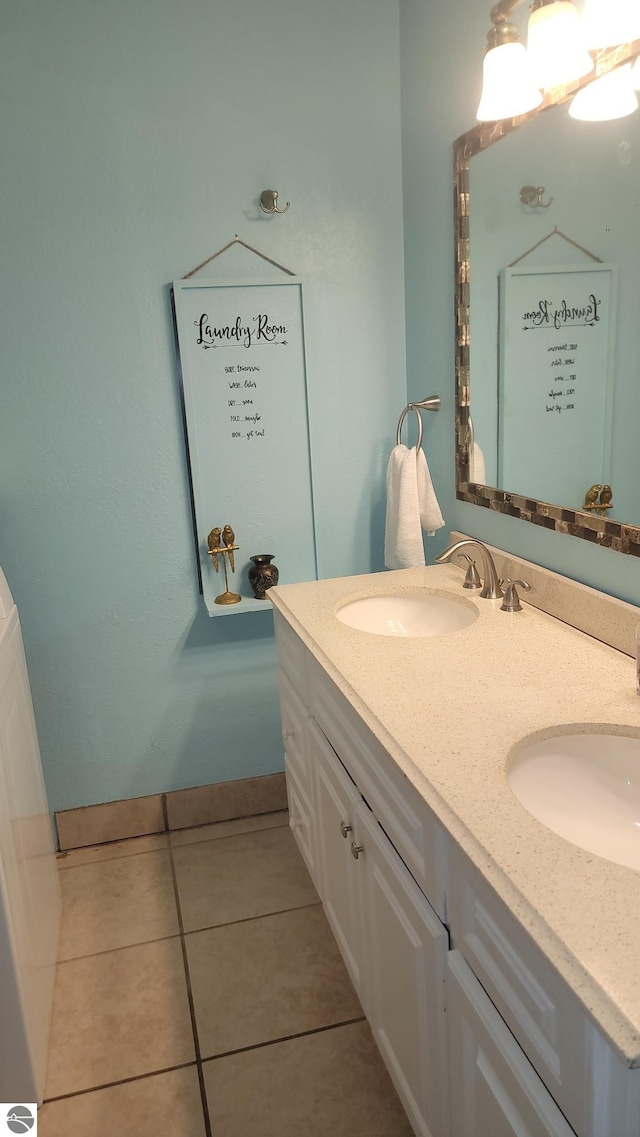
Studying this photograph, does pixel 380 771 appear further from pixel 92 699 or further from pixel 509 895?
pixel 92 699

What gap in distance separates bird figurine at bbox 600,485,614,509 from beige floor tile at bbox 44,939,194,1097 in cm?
142

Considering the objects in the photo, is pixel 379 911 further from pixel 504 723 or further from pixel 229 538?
pixel 229 538

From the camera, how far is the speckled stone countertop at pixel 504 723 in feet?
2.25

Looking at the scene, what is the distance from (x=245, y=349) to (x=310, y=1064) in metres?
1.77

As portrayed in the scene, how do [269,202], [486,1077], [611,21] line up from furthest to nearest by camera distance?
[269,202]
[611,21]
[486,1077]

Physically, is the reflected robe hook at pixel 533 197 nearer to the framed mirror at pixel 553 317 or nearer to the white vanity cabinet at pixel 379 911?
the framed mirror at pixel 553 317

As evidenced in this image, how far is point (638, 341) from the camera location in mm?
1263

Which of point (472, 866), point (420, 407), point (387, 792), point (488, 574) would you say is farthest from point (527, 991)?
point (420, 407)

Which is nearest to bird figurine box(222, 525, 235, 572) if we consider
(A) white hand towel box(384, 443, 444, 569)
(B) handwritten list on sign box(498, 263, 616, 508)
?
(A) white hand towel box(384, 443, 444, 569)

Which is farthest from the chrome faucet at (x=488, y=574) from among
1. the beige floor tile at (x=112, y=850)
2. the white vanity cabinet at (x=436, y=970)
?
Result: the beige floor tile at (x=112, y=850)

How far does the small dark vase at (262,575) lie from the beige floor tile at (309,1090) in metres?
1.13

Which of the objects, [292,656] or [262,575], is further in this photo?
[262,575]

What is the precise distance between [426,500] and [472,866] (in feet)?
4.60

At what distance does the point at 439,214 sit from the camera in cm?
202
